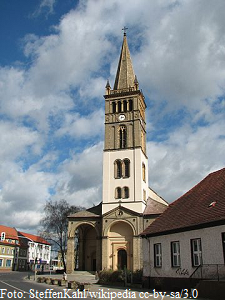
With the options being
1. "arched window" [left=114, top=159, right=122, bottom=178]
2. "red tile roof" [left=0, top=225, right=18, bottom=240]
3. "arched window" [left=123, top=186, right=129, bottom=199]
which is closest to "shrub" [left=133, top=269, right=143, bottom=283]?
"arched window" [left=123, top=186, right=129, bottom=199]

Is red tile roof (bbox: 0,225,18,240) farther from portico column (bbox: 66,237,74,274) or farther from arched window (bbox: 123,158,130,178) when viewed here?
arched window (bbox: 123,158,130,178)

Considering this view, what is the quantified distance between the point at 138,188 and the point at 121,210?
12.9 feet

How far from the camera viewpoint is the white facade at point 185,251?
17070mm

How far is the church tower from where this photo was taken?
45344 millimetres

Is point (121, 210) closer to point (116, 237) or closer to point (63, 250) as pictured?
point (116, 237)

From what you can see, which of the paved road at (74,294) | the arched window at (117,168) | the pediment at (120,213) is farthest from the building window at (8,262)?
the paved road at (74,294)

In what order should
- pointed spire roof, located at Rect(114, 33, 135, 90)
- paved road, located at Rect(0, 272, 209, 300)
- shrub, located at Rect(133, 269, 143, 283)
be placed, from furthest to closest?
pointed spire roof, located at Rect(114, 33, 135, 90) < shrub, located at Rect(133, 269, 143, 283) < paved road, located at Rect(0, 272, 209, 300)

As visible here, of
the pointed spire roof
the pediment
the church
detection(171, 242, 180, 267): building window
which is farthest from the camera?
the pointed spire roof

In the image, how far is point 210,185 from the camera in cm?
2211

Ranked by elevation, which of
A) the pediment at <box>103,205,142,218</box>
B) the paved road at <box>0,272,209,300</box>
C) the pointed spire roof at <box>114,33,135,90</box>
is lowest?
the paved road at <box>0,272,209,300</box>

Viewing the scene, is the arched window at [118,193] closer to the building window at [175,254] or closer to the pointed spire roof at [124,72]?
the pointed spire roof at [124,72]

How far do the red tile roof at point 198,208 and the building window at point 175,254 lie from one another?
949mm

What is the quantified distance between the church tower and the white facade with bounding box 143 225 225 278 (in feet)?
69.2

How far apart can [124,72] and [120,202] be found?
23423 mm
